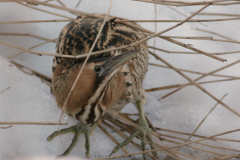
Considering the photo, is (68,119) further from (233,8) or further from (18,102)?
(233,8)

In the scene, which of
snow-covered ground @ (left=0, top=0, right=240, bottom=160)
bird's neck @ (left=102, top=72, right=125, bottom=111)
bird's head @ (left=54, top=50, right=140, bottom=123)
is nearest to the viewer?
bird's head @ (left=54, top=50, right=140, bottom=123)

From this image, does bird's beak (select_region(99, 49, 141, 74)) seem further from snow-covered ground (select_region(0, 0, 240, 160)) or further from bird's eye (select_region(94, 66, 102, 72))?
snow-covered ground (select_region(0, 0, 240, 160))

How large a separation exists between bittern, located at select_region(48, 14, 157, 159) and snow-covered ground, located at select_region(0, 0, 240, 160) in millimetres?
89

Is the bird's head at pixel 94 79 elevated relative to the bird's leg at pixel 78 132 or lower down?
elevated

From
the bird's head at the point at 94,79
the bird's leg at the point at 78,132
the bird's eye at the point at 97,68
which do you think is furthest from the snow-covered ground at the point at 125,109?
the bird's eye at the point at 97,68

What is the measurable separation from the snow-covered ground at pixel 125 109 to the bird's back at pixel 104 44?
260 millimetres

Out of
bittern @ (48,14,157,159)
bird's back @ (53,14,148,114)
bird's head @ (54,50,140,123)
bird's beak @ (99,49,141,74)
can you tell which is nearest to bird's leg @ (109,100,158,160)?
bittern @ (48,14,157,159)

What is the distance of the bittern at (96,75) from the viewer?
1.02m

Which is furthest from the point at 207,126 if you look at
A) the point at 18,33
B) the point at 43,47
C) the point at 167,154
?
the point at 18,33

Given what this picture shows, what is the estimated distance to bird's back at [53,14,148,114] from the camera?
119cm

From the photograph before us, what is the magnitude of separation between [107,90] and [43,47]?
86 cm

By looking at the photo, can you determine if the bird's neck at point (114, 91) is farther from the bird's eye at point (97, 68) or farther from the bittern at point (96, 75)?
the bird's eye at point (97, 68)

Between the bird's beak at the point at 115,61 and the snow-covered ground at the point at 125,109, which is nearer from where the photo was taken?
the bird's beak at the point at 115,61

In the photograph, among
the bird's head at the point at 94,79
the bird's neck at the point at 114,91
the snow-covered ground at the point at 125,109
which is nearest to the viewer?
the bird's head at the point at 94,79
